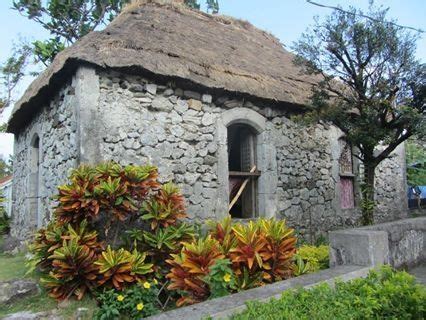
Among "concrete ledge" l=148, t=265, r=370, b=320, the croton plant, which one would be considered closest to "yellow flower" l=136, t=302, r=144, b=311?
the croton plant

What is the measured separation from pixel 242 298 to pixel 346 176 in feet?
20.8

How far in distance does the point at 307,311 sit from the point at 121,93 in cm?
405

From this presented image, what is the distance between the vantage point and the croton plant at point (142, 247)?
12.7 feet

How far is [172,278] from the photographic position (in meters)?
3.86

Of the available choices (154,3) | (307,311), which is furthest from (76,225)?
(154,3)

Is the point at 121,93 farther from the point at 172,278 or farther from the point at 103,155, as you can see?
the point at 172,278

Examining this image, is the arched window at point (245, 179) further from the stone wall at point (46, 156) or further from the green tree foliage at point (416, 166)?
the green tree foliage at point (416, 166)

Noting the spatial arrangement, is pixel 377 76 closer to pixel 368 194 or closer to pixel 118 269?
pixel 368 194

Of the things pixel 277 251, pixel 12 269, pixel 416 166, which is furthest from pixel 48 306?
pixel 416 166

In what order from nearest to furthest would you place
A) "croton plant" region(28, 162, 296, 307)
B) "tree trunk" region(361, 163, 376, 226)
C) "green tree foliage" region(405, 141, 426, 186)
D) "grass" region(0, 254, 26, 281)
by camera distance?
"croton plant" region(28, 162, 296, 307)
"grass" region(0, 254, 26, 281)
"tree trunk" region(361, 163, 376, 226)
"green tree foliage" region(405, 141, 426, 186)

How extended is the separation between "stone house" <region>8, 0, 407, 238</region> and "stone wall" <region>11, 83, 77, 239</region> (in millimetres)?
25

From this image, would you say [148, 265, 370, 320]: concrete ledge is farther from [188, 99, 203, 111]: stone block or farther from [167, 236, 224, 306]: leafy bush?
[188, 99, 203, 111]: stone block

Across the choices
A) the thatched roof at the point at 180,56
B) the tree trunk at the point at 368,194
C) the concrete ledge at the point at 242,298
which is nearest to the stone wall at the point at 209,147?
the thatched roof at the point at 180,56

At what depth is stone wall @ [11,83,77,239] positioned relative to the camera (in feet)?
18.4
